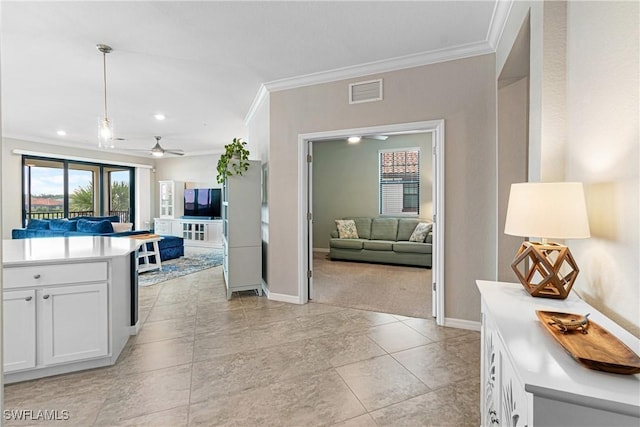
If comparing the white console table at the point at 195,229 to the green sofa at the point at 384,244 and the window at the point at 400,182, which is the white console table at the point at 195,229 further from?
the window at the point at 400,182

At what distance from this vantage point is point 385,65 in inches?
137

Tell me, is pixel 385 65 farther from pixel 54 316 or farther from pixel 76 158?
pixel 76 158

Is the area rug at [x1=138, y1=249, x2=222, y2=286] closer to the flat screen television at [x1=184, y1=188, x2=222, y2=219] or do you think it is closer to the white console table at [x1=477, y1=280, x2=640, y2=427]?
the flat screen television at [x1=184, y1=188, x2=222, y2=219]

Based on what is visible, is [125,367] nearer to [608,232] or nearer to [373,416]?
[373,416]

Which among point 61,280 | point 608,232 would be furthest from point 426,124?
point 61,280

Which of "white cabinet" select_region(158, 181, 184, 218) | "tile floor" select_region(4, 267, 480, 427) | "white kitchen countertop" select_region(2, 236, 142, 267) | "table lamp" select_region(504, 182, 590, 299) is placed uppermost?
"white cabinet" select_region(158, 181, 184, 218)

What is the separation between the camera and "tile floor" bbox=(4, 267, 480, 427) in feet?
6.44

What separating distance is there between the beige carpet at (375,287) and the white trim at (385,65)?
263 centimetres

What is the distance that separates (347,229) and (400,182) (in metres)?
1.56

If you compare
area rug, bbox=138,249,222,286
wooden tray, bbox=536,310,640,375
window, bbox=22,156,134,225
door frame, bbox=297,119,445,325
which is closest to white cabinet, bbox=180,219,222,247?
area rug, bbox=138,249,222,286

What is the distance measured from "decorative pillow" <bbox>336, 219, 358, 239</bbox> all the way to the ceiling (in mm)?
3243

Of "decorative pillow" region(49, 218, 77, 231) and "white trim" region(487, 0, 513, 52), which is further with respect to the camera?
"decorative pillow" region(49, 218, 77, 231)

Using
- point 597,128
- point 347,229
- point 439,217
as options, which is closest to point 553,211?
point 597,128

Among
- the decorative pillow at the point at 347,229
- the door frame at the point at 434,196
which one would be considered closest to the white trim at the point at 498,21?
the door frame at the point at 434,196
